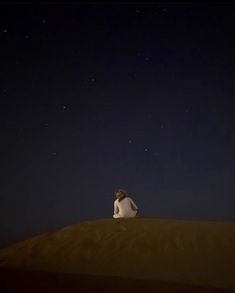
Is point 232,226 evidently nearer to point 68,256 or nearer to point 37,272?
point 68,256

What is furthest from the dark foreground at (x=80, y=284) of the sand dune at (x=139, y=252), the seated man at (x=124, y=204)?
the seated man at (x=124, y=204)

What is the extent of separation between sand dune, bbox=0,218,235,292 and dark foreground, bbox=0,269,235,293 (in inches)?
4.6

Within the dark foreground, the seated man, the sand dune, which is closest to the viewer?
the dark foreground

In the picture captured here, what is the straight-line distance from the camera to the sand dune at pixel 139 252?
8148mm

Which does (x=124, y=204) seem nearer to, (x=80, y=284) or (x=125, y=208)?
(x=125, y=208)

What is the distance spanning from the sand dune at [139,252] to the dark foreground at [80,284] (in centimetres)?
12

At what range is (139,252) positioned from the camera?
365 inches

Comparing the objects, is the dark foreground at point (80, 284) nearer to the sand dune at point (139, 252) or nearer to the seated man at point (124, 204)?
the sand dune at point (139, 252)

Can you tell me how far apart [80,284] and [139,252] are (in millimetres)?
1681

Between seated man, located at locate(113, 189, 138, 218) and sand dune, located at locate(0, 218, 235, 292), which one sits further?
seated man, located at locate(113, 189, 138, 218)

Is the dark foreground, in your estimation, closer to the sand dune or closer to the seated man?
the sand dune

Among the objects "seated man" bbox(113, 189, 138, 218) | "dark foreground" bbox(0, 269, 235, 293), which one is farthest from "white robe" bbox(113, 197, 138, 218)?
"dark foreground" bbox(0, 269, 235, 293)

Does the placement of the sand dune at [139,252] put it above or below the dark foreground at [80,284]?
above

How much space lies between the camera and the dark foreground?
7.60m
